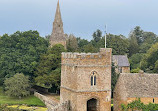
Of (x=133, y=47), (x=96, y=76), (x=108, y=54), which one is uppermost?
(x=133, y=47)

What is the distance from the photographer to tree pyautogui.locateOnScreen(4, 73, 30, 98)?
138 ft

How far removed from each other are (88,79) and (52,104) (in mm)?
11886

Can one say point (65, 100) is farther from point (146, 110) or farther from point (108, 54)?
point (146, 110)

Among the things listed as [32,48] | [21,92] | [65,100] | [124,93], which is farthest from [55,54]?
[124,93]

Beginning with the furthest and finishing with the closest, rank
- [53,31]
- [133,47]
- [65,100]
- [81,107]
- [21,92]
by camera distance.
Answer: [133,47]
[53,31]
[21,92]
[65,100]
[81,107]

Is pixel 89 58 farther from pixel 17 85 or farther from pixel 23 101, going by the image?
pixel 17 85

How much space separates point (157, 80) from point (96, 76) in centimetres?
706

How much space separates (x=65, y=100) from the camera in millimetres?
27812

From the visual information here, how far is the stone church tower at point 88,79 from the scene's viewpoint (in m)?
25.6

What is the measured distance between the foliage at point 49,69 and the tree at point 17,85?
91.8 inches

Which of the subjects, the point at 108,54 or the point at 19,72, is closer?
the point at 108,54

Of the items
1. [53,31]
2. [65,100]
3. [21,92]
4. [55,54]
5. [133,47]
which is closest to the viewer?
[65,100]

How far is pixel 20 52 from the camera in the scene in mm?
46906

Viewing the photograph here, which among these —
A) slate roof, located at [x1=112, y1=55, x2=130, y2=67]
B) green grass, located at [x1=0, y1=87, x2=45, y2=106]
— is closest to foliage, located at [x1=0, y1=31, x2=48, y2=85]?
green grass, located at [x1=0, y1=87, x2=45, y2=106]
